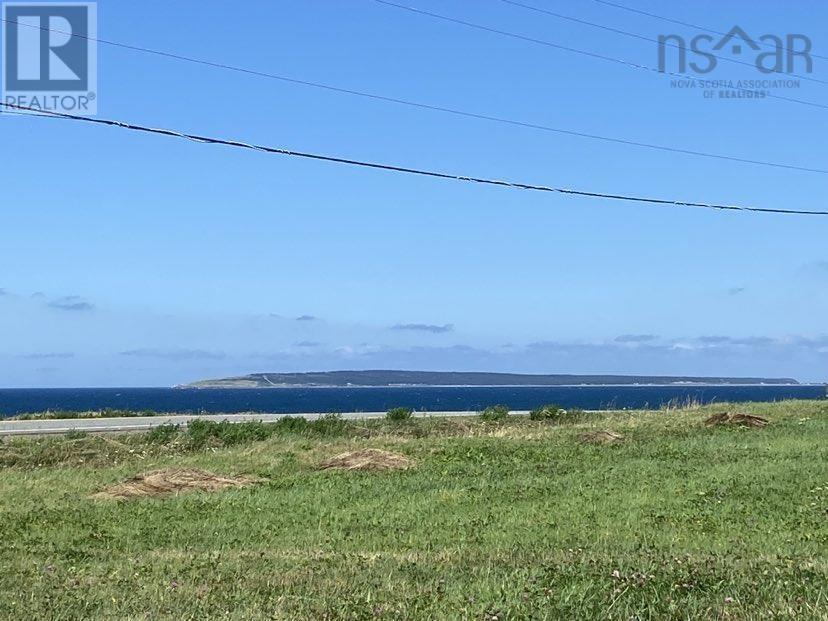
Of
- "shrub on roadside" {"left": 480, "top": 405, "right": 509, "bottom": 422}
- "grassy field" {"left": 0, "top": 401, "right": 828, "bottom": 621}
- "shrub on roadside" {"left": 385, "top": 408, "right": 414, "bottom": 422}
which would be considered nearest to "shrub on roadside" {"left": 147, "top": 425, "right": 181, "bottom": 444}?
"grassy field" {"left": 0, "top": 401, "right": 828, "bottom": 621}

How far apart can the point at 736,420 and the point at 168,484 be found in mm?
22232

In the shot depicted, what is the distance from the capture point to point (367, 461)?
22.4 meters

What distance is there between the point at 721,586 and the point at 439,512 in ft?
24.8

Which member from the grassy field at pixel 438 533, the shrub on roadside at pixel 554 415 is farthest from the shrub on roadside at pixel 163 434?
the shrub on roadside at pixel 554 415

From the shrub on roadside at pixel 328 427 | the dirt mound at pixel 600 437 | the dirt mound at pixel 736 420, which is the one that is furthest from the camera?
the shrub on roadside at pixel 328 427

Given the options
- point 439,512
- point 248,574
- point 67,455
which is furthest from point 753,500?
point 67,455

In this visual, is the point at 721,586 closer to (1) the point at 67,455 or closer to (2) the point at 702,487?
(2) the point at 702,487

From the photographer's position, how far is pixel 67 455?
87.9 feet

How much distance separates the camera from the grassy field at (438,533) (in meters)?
7.73

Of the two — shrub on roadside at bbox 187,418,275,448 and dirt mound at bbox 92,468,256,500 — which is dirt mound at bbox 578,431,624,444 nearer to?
shrub on roadside at bbox 187,418,275,448

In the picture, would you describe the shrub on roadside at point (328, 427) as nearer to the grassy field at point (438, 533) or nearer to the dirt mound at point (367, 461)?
the grassy field at point (438, 533)

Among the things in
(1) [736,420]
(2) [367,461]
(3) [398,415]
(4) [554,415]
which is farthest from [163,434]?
(1) [736,420]

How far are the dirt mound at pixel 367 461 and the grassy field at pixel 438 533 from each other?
45 cm

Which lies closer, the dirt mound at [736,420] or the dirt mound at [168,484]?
the dirt mound at [168,484]
